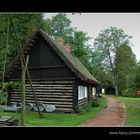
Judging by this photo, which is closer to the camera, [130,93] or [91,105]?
[130,93]

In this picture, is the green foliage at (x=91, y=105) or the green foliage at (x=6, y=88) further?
the green foliage at (x=91, y=105)

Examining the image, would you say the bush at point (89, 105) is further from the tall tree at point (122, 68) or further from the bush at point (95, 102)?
the tall tree at point (122, 68)

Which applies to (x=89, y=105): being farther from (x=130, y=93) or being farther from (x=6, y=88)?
(x=6, y=88)

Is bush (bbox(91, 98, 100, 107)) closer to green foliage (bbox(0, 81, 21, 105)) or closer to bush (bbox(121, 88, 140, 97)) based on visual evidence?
bush (bbox(121, 88, 140, 97))

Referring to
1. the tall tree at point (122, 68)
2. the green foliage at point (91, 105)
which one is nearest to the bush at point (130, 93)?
the tall tree at point (122, 68)

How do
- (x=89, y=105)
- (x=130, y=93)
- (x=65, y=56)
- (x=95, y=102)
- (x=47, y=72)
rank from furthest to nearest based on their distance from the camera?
(x=65, y=56) → (x=47, y=72) → (x=95, y=102) → (x=89, y=105) → (x=130, y=93)

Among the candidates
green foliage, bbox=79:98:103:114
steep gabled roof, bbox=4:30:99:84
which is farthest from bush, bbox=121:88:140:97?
steep gabled roof, bbox=4:30:99:84

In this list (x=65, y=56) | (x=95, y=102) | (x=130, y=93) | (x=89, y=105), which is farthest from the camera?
(x=65, y=56)

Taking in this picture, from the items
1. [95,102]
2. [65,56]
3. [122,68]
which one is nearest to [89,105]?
[95,102]

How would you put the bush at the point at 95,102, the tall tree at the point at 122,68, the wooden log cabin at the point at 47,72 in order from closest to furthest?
the tall tree at the point at 122,68 → the wooden log cabin at the point at 47,72 → the bush at the point at 95,102

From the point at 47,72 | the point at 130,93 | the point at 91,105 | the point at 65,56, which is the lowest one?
the point at 91,105

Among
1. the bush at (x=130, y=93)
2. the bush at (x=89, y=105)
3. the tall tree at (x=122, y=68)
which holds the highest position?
the tall tree at (x=122, y=68)
